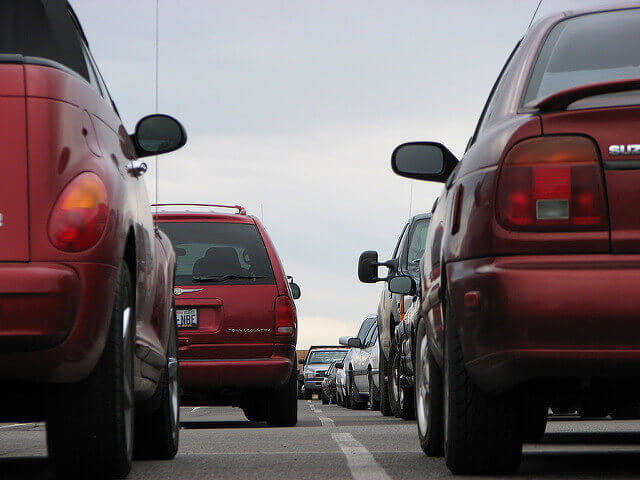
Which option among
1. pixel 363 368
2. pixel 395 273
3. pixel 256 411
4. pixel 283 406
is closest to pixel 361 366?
pixel 363 368

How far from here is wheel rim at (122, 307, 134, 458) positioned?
16.6 ft

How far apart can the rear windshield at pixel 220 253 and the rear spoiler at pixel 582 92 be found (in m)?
7.03

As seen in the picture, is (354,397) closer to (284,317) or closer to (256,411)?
(256,411)

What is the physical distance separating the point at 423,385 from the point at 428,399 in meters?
0.28

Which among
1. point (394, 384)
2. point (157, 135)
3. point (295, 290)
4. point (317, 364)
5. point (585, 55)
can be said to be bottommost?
point (317, 364)

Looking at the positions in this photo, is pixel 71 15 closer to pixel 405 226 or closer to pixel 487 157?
pixel 487 157

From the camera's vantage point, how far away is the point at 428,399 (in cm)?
643

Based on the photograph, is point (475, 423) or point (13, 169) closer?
point (13, 169)

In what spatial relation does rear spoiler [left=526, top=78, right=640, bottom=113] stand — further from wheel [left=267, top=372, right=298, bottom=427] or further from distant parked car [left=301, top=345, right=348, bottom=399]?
distant parked car [left=301, top=345, right=348, bottom=399]

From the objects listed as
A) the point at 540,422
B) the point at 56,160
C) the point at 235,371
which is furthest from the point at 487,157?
the point at 235,371

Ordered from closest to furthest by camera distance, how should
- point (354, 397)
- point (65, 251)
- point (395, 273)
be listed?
point (65, 251), point (395, 273), point (354, 397)

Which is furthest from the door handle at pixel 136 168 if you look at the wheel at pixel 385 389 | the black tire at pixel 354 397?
the black tire at pixel 354 397

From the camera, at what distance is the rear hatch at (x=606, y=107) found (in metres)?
4.50

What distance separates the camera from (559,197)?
14.9 feet
